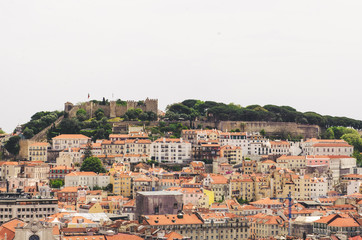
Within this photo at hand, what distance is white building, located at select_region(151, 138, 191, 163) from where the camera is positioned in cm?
9006

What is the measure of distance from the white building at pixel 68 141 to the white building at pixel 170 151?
343 inches

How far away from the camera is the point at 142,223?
63281mm

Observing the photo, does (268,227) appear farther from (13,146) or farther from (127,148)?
(13,146)

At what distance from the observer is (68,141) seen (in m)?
93.6

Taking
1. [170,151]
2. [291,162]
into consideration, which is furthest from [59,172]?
[291,162]

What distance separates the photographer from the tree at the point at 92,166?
85125mm

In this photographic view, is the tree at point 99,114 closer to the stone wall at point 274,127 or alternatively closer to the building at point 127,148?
the building at point 127,148

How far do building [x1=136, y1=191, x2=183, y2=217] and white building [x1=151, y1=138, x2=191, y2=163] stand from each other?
64.2 ft

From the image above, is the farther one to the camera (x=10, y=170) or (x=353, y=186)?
(x=10, y=170)

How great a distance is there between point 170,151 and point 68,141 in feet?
39.7

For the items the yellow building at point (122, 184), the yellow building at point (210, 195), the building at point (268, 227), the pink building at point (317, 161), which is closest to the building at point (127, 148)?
the yellow building at point (122, 184)

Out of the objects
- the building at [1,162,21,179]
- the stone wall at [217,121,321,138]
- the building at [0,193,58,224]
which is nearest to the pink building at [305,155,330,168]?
the stone wall at [217,121,321,138]

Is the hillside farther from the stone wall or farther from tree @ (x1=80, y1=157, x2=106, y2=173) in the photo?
tree @ (x1=80, y1=157, x2=106, y2=173)

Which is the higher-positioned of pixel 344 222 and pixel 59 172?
pixel 59 172
